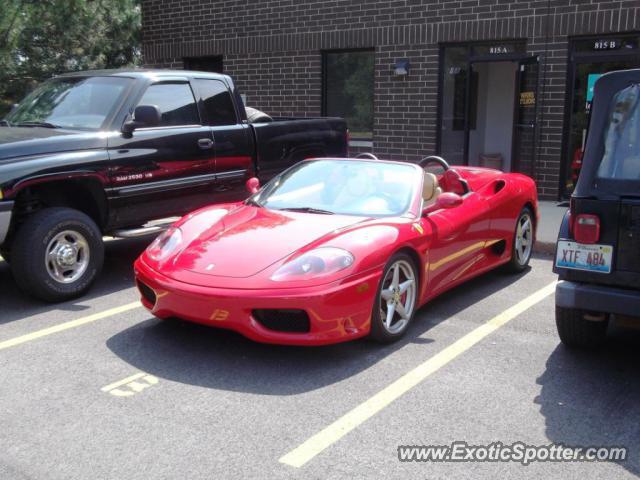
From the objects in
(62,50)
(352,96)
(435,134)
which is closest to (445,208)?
(435,134)

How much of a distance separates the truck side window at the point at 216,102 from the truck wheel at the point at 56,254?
1.95 m

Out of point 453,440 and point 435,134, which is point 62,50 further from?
point 453,440

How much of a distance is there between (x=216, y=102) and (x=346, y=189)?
2624 mm

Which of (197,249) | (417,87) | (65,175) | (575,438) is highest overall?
(417,87)

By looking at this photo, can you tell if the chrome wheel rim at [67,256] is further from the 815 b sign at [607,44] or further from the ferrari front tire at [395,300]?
the 815 b sign at [607,44]

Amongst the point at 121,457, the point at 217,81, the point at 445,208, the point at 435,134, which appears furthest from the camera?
the point at 435,134

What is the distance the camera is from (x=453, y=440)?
11.7 ft

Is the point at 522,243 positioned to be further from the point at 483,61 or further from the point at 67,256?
the point at 483,61

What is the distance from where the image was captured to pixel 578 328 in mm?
4617

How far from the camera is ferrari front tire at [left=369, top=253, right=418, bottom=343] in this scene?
187 inches

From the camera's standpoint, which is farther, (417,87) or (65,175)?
(417,87)

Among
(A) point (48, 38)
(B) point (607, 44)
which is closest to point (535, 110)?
(B) point (607, 44)

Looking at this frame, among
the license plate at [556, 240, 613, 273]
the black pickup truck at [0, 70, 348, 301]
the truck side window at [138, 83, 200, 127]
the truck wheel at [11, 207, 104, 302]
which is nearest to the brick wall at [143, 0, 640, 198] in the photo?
the black pickup truck at [0, 70, 348, 301]

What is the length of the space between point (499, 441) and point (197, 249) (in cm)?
241
